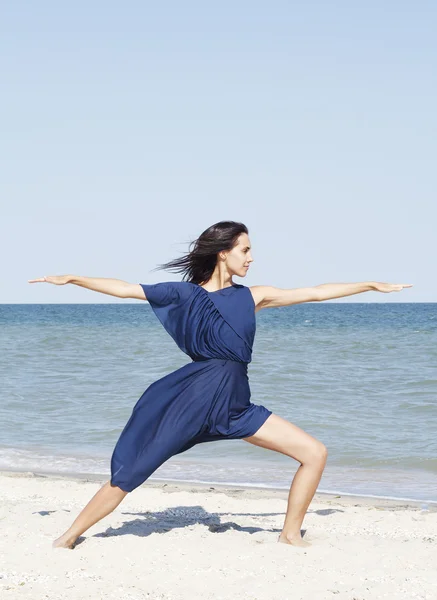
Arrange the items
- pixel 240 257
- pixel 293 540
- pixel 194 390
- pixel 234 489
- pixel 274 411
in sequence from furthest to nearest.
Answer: pixel 274 411
pixel 234 489
pixel 293 540
pixel 240 257
pixel 194 390

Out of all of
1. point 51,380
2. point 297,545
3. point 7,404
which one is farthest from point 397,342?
point 297,545

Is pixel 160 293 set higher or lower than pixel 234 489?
Answer: higher

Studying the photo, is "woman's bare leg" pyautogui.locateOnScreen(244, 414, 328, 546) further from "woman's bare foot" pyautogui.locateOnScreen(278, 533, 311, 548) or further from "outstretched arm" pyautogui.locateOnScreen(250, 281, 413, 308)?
"outstretched arm" pyautogui.locateOnScreen(250, 281, 413, 308)

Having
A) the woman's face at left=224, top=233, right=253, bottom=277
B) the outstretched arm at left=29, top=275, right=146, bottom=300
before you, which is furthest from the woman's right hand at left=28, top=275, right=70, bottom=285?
the woman's face at left=224, top=233, right=253, bottom=277

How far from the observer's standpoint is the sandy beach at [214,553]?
452cm

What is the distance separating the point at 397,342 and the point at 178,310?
2467 centimetres

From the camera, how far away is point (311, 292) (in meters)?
→ 5.17

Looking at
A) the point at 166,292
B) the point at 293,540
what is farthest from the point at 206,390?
the point at 293,540

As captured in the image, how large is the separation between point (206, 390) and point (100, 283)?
33.8 inches

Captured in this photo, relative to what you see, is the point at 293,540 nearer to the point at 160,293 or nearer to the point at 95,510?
the point at 95,510

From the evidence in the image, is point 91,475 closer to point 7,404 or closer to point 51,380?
point 7,404

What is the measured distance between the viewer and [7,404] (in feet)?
44.7

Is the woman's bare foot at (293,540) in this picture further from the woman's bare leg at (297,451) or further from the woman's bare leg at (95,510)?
the woman's bare leg at (95,510)

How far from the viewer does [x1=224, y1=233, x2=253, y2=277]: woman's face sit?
204 inches
